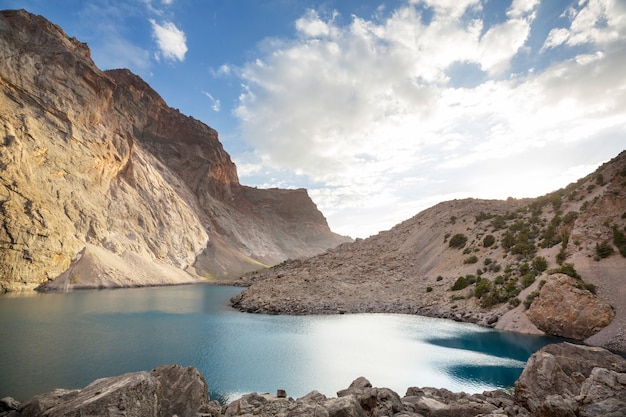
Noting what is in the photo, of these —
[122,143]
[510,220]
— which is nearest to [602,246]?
[510,220]

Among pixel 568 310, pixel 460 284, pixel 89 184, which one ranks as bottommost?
pixel 568 310

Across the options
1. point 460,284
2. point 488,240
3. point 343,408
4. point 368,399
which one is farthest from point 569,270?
point 343,408

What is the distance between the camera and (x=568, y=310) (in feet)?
87.0

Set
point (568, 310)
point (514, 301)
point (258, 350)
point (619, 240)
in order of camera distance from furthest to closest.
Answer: point (514, 301)
point (619, 240)
point (568, 310)
point (258, 350)

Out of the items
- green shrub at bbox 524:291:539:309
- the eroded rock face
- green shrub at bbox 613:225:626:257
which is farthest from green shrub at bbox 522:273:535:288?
green shrub at bbox 613:225:626:257

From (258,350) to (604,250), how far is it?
29286 mm

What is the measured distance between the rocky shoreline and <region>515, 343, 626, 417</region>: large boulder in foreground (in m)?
0.02

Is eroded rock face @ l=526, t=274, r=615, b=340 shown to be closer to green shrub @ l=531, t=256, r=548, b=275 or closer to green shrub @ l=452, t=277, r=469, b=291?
green shrub @ l=531, t=256, r=548, b=275

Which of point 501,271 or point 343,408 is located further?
point 501,271

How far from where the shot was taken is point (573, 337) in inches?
1021

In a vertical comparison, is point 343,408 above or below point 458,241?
below

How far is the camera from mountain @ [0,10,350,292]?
187 feet

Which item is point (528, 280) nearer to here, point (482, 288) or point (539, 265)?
point (539, 265)

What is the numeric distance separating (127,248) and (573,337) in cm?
8074
